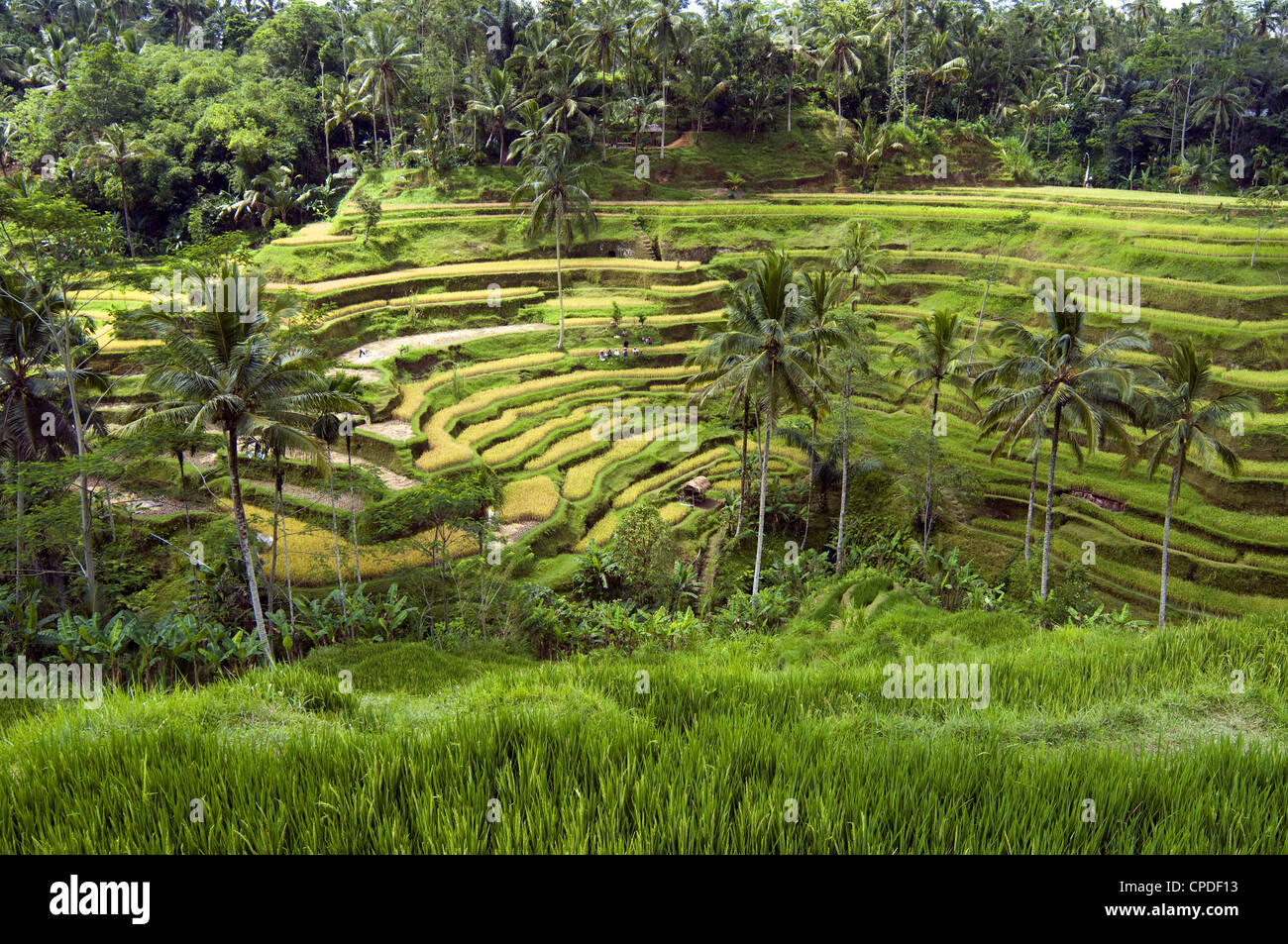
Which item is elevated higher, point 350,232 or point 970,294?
point 350,232

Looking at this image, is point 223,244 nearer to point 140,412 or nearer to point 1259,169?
point 140,412

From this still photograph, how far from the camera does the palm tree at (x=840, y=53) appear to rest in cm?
5688

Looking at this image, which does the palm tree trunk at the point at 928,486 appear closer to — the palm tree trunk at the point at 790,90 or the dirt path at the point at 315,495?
the dirt path at the point at 315,495

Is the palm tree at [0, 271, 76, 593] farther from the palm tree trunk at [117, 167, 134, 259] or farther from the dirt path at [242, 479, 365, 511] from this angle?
the palm tree trunk at [117, 167, 134, 259]

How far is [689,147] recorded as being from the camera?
59.7 meters

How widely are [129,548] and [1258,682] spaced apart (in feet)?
74.8

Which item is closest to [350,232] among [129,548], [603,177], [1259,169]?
[603,177]

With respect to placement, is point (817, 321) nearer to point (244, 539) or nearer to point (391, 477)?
point (391, 477)

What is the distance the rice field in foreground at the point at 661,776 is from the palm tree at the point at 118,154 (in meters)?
51.7

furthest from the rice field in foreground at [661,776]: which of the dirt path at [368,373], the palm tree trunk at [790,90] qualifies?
the palm tree trunk at [790,90]

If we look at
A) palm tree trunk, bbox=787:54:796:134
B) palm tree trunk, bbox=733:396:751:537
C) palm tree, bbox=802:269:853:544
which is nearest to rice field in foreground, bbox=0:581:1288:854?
palm tree, bbox=802:269:853:544

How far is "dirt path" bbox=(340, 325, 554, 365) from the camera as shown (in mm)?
34031

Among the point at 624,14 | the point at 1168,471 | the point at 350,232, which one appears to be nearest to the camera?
the point at 1168,471

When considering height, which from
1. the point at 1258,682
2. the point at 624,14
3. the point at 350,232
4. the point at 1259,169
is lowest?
the point at 1258,682
